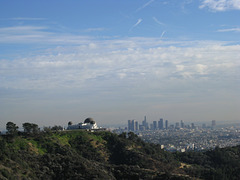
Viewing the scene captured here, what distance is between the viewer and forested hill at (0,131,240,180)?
46500mm

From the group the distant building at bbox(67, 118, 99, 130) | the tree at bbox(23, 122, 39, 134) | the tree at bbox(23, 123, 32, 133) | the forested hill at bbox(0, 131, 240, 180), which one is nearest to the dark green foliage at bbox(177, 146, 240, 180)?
the forested hill at bbox(0, 131, 240, 180)

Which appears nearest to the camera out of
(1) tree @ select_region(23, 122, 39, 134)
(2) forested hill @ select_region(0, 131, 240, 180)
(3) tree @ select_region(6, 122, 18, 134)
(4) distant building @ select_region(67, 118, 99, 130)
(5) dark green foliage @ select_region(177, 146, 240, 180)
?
(2) forested hill @ select_region(0, 131, 240, 180)

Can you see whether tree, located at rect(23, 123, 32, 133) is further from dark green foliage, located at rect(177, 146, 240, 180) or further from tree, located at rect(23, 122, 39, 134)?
dark green foliage, located at rect(177, 146, 240, 180)

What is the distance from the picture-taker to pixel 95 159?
64.7 m

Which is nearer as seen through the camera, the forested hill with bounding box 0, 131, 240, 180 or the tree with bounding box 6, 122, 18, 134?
the forested hill with bounding box 0, 131, 240, 180

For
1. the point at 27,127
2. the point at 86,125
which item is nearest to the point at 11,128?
the point at 27,127

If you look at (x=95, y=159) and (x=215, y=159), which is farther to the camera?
(x=215, y=159)

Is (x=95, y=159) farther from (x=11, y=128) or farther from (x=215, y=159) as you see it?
(x=215, y=159)

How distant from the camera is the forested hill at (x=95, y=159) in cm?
4650

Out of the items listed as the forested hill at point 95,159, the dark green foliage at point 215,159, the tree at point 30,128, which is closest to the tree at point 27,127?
the tree at point 30,128

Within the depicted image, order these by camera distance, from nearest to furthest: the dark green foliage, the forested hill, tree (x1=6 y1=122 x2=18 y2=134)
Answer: the forested hill < tree (x1=6 y1=122 x2=18 y2=134) < the dark green foliage

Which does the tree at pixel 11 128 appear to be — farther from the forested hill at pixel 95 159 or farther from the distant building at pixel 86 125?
the distant building at pixel 86 125

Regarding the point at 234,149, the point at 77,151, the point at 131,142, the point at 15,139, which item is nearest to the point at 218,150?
the point at 234,149

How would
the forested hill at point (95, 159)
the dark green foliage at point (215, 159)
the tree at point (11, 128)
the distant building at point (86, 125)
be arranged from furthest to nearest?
the distant building at point (86, 125)
the dark green foliage at point (215, 159)
the tree at point (11, 128)
the forested hill at point (95, 159)
